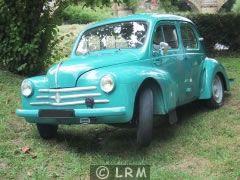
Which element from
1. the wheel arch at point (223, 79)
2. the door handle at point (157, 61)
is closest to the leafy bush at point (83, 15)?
→ the wheel arch at point (223, 79)

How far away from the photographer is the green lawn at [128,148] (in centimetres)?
653

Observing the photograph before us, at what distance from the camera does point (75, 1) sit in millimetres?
12102

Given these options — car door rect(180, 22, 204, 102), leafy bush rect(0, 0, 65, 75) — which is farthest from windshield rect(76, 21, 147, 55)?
leafy bush rect(0, 0, 65, 75)

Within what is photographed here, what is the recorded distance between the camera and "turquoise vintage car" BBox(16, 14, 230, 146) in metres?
6.50

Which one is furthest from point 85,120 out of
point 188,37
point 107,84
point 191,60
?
point 188,37

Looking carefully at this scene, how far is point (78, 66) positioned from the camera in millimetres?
6828

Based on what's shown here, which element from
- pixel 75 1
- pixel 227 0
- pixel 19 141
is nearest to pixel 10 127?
pixel 19 141

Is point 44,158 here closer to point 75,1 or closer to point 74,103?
point 74,103

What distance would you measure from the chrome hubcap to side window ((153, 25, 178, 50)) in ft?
4.41

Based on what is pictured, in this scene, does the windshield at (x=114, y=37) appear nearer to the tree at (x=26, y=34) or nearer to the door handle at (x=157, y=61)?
the door handle at (x=157, y=61)

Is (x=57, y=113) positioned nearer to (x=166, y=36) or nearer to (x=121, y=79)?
(x=121, y=79)

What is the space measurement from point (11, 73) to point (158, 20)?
4358 mm

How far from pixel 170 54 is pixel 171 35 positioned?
494 millimetres

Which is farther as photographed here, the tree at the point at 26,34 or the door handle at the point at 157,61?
the tree at the point at 26,34
